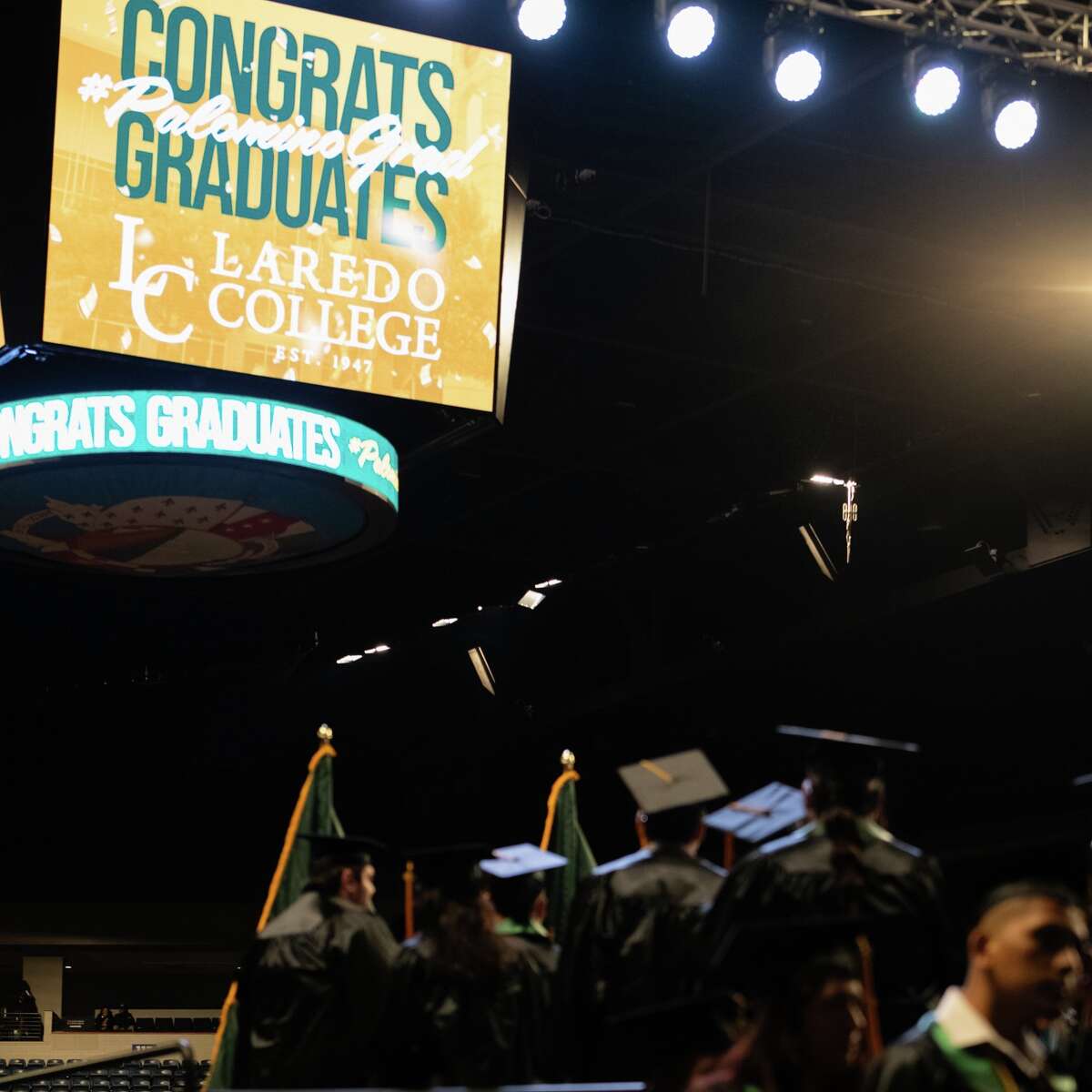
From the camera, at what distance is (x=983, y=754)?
14.5 meters

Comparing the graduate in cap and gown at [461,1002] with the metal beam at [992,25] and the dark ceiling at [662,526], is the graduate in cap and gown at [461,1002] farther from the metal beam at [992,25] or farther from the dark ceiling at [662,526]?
the metal beam at [992,25]

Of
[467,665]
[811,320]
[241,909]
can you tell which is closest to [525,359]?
[811,320]

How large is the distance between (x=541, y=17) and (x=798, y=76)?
1149 millimetres

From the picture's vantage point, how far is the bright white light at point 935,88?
26.4ft

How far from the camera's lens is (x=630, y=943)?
5.46 metres

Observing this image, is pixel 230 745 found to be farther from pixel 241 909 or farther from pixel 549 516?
pixel 549 516

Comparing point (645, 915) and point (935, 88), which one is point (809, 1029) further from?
point (935, 88)

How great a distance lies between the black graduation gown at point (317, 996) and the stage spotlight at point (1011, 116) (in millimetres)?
4599

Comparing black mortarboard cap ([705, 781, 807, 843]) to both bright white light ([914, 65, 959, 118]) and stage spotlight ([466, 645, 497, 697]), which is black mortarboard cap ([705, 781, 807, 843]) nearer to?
bright white light ([914, 65, 959, 118])

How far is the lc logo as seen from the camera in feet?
23.9

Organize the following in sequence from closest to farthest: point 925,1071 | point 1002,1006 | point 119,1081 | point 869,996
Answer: point 925,1071 < point 1002,1006 < point 869,996 < point 119,1081

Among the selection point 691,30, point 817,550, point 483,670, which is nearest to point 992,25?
point 691,30

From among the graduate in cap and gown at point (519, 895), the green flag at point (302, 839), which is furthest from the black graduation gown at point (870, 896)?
the green flag at point (302, 839)

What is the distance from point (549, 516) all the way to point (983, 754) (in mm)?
4050
